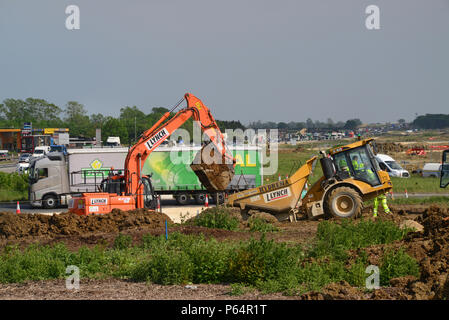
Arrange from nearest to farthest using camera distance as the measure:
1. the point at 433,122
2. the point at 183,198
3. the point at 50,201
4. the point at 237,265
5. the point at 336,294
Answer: the point at 336,294
the point at 237,265
the point at 50,201
the point at 183,198
the point at 433,122

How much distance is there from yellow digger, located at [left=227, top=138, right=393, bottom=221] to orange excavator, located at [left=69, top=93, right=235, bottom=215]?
3359 millimetres

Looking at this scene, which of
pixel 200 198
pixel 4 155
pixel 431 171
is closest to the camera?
pixel 200 198

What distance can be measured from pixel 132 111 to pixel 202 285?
110 meters

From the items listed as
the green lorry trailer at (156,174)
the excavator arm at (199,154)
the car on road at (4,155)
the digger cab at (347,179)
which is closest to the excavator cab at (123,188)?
the excavator arm at (199,154)

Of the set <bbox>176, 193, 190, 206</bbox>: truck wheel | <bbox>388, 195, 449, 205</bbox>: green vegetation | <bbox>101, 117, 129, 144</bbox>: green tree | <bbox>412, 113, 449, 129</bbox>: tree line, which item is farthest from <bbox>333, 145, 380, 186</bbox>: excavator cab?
<bbox>412, 113, 449, 129</bbox>: tree line

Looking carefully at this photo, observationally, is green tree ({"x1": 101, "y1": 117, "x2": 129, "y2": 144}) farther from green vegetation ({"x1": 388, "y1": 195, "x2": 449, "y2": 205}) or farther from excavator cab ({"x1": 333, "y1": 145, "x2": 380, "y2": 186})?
excavator cab ({"x1": 333, "y1": 145, "x2": 380, "y2": 186})

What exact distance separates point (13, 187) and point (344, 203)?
2784 centimetres

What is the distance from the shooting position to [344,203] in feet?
67.8

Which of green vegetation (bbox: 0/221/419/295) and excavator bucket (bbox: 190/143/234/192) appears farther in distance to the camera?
excavator bucket (bbox: 190/143/234/192)

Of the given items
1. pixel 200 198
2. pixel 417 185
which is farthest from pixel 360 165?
pixel 417 185

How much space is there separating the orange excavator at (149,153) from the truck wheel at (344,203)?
5176 millimetres

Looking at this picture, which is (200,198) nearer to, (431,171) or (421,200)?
(421,200)

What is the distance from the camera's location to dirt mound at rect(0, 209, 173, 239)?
19.2m

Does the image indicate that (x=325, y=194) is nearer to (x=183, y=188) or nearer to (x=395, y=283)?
(x=395, y=283)
